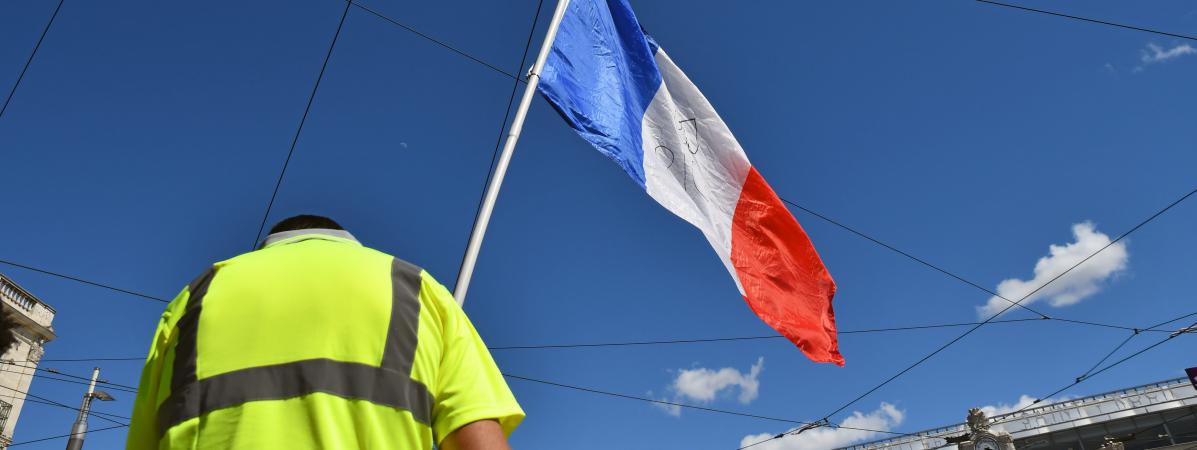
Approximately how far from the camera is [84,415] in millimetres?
18250

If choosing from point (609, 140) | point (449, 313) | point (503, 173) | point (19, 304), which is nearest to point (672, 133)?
point (609, 140)

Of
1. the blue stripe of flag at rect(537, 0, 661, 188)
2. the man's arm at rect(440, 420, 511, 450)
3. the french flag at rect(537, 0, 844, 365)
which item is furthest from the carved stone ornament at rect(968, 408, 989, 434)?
the man's arm at rect(440, 420, 511, 450)

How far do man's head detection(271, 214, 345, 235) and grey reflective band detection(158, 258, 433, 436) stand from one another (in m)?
0.38

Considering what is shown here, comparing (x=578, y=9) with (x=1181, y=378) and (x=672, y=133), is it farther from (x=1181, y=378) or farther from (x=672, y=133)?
(x=1181, y=378)

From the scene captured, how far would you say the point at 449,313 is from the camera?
1.45 metres

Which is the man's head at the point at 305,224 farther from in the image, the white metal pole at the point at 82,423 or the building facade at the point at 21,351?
the building facade at the point at 21,351

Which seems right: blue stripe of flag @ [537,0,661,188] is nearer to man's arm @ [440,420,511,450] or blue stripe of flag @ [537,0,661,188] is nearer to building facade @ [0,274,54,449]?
man's arm @ [440,420,511,450]

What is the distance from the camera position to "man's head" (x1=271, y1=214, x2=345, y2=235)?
1671mm

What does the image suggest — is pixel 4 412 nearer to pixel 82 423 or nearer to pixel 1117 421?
pixel 82 423

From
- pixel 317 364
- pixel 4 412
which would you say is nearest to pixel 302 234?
pixel 317 364

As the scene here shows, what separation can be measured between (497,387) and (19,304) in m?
28.0

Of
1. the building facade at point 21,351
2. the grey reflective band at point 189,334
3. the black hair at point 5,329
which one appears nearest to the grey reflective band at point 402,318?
the grey reflective band at point 189,334

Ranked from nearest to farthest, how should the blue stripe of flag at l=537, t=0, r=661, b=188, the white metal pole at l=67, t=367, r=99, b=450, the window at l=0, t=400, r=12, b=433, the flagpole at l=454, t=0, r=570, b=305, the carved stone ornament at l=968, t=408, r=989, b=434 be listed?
the flagpole at l=454, t=0, r=570, b=305 < the blue stripe of flag at l=537, t=0, r=661, b=188 < the white metal pole at l=67, t=367, r=99, b=450 < the window at l=0, t=400, r=12, b=433 < the carved stone ornament at l=968, t=408, r=989, b=434

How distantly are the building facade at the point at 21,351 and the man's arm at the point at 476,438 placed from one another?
78.7 ft
